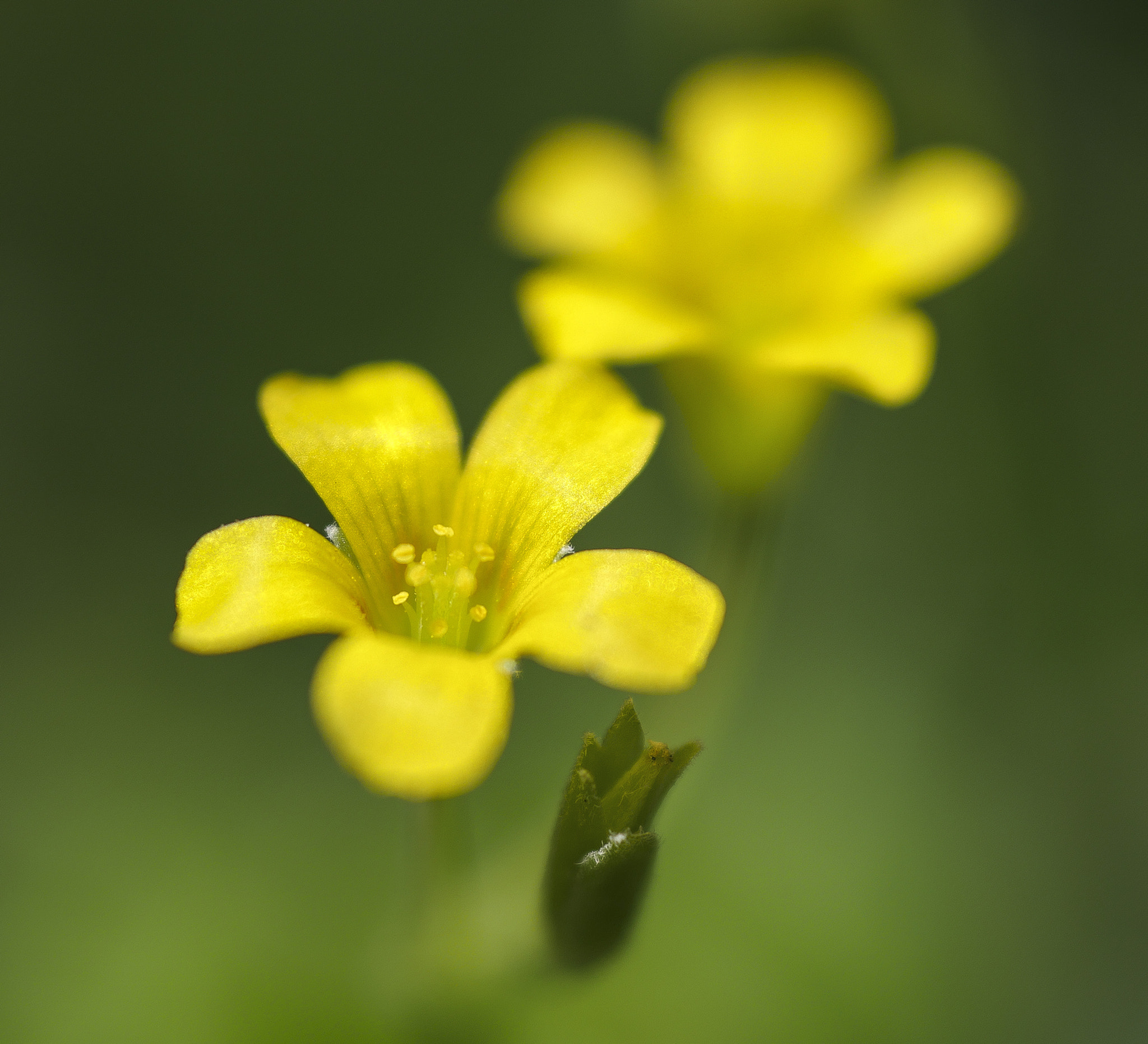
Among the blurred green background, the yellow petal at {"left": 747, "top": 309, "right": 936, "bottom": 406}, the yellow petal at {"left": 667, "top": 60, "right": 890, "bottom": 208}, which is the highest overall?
the yellow petal at {"left": 667, "top": 60, "right": 890, "bottom": 208}

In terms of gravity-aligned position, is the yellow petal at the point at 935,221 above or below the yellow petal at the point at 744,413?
above

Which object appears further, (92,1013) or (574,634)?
(92,1013)

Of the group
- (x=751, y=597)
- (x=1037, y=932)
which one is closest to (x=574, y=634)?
(x=751, y=597)

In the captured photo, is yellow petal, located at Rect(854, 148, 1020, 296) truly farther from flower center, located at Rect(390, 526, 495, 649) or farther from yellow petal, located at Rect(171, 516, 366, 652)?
yellow petal, located at Rect(171, 516, 366, 652)

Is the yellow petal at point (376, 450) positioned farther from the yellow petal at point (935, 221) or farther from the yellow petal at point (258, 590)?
the yellow petal at point (935, 221)

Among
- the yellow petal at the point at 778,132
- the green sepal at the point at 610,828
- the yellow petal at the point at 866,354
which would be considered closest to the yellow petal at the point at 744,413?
the yellow petal at the point at 866,354

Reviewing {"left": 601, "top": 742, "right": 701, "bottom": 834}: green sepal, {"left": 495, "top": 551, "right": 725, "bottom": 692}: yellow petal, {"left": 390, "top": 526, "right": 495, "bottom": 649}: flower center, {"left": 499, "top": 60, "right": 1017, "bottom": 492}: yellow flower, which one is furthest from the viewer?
{"left": 499, "top": 60, "right": 1017, "bottom": 492}: yellow flower

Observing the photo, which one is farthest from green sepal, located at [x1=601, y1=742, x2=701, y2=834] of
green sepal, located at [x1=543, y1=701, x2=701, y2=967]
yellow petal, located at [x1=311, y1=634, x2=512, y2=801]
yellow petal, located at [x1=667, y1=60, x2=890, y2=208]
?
yellow petal, located at [x1=667, y1=60, x2=890, y2=208]

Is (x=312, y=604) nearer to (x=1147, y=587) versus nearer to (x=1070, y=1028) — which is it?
(x=1070, y=1028)
